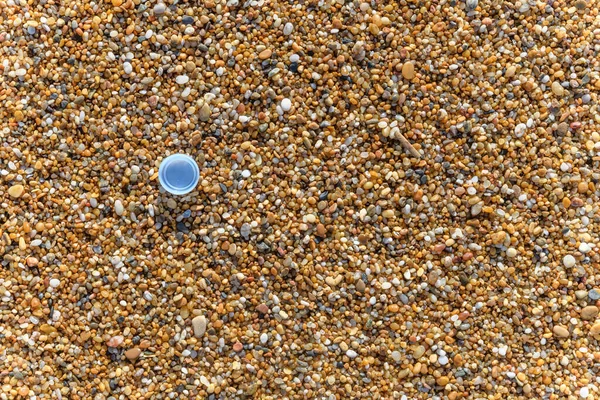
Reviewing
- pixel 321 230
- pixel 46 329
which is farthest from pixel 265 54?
pixel 46 329

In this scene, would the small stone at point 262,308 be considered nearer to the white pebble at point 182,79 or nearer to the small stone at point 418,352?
the small stone at point 418,352

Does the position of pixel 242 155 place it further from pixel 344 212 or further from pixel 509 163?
pixel 509 163

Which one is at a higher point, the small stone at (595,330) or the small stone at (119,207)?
the small stone at (595,330)

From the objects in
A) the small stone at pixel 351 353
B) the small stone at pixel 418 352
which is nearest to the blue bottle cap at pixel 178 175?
the small stone at pixel 351 353

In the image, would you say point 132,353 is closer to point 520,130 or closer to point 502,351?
point 502,351

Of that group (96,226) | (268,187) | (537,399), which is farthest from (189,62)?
(537,399)
